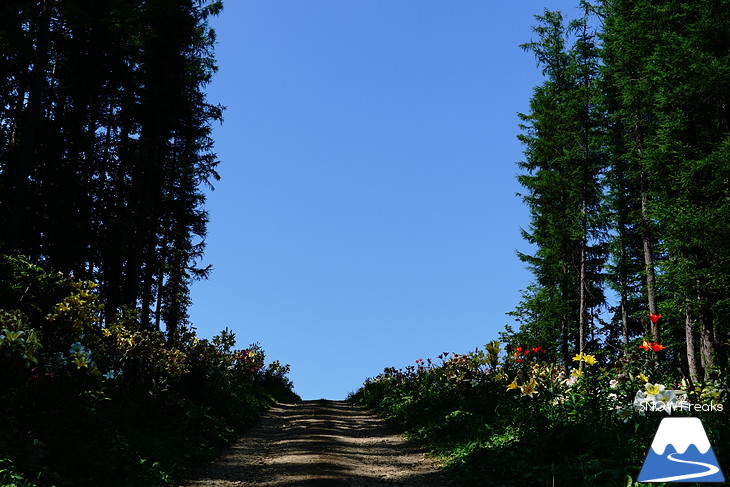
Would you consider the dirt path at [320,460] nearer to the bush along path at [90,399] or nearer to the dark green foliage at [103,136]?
the bush along path at [90,399]

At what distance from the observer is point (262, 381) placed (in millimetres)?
25375

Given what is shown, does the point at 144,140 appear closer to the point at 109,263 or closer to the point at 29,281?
the point at 109,263

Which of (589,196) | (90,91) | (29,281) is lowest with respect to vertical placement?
(29,281)

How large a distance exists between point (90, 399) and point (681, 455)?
28.5 ft

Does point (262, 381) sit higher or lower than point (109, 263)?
lower

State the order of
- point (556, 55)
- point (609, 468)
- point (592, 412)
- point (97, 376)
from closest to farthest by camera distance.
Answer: point (609, 468) → point (592, 412) → point (97, 376) → point (556, 55)

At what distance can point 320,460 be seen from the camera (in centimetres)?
945

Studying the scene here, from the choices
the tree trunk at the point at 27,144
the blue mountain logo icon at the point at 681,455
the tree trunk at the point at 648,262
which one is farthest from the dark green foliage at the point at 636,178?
the tree trunk at the point at 27,144

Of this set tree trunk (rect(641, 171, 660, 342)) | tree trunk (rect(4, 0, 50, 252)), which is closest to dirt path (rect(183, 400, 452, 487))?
tree trunk (rect(4, 0, 50, 252))

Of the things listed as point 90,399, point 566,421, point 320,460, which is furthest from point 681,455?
point 90,399

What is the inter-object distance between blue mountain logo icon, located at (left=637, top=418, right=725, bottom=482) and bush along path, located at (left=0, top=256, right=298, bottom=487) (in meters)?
6.16

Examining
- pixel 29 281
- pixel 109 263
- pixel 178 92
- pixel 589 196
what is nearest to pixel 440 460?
pixel 29 281

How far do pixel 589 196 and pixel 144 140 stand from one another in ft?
63.7

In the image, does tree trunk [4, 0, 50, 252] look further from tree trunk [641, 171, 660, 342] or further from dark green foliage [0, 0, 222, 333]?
tree trunk [641, 171, 660, 342]
